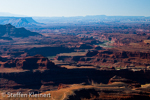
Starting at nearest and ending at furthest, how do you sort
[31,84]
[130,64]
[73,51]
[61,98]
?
[61,98] < [31,84] < [130,64] < [73,51]

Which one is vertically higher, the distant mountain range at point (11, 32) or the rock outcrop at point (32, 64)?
the distant mountain range at point (11, 32)

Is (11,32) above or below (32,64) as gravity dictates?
above

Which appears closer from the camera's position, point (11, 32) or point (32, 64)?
point (32, 64)

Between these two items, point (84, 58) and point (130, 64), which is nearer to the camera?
point (130, 64)

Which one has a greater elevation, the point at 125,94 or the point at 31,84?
the point at 125,94

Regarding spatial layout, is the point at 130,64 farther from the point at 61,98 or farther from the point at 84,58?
the point at 61,98

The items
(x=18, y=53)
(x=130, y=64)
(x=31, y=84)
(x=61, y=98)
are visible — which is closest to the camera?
(x=61, y=98)

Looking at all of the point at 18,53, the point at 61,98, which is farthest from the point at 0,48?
the point at 61,98

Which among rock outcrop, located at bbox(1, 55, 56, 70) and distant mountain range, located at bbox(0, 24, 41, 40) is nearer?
rock outcrop, located at bbox(1, 55, 56, 70)

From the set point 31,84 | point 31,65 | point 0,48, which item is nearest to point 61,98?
point 31,84

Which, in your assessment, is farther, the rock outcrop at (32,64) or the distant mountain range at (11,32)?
the distant mountain range at (11,32)

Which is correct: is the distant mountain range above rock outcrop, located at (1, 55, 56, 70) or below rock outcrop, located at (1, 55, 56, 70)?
above
